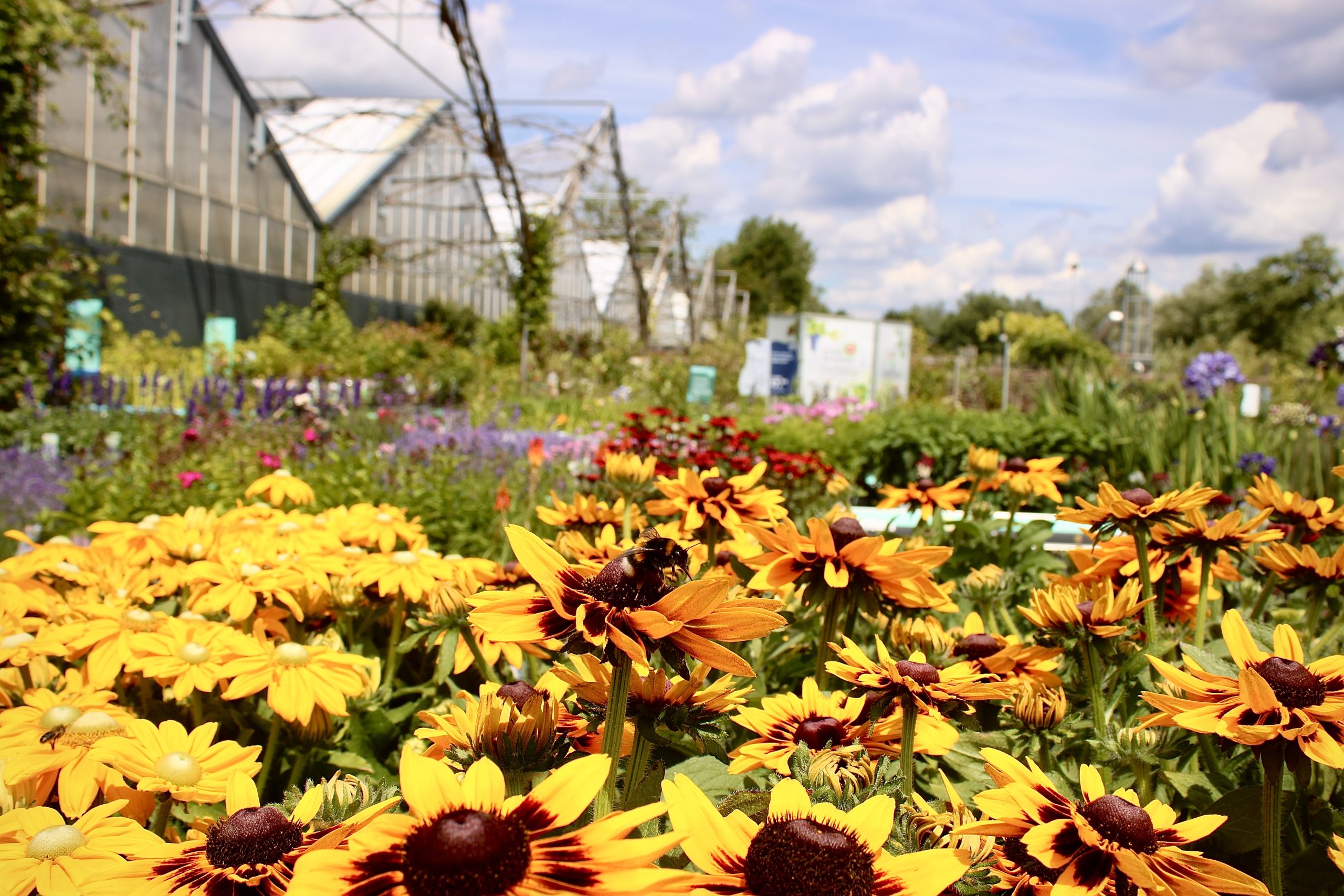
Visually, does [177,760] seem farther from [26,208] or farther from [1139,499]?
[26,208]

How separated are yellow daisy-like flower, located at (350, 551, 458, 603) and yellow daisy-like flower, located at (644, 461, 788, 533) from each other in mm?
333

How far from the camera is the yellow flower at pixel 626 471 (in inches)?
59.2

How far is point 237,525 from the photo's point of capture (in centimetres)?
166

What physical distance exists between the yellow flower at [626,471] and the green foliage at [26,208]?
6799 millimetres

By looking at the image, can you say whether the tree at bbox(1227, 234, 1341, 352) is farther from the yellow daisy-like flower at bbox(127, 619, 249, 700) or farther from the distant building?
the yellow daisy-like flower at bbox(127, 619, 249, 700)

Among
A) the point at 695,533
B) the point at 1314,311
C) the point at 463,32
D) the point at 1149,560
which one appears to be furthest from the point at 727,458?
the point at 1314,311

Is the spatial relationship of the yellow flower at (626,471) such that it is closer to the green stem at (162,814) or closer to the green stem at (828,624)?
the green stem at (828,624)

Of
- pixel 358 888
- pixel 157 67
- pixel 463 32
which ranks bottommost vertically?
pixel 358 888

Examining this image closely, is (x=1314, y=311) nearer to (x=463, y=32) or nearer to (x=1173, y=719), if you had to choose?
(x=463, y=32)

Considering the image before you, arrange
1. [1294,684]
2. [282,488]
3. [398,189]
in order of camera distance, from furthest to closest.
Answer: [398,189] < [282,488] < [1294,684]

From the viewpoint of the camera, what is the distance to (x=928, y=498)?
182 centimetres

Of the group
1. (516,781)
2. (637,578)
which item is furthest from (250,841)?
(637,578)

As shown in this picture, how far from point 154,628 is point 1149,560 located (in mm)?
1367

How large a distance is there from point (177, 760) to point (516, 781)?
0.34 m
